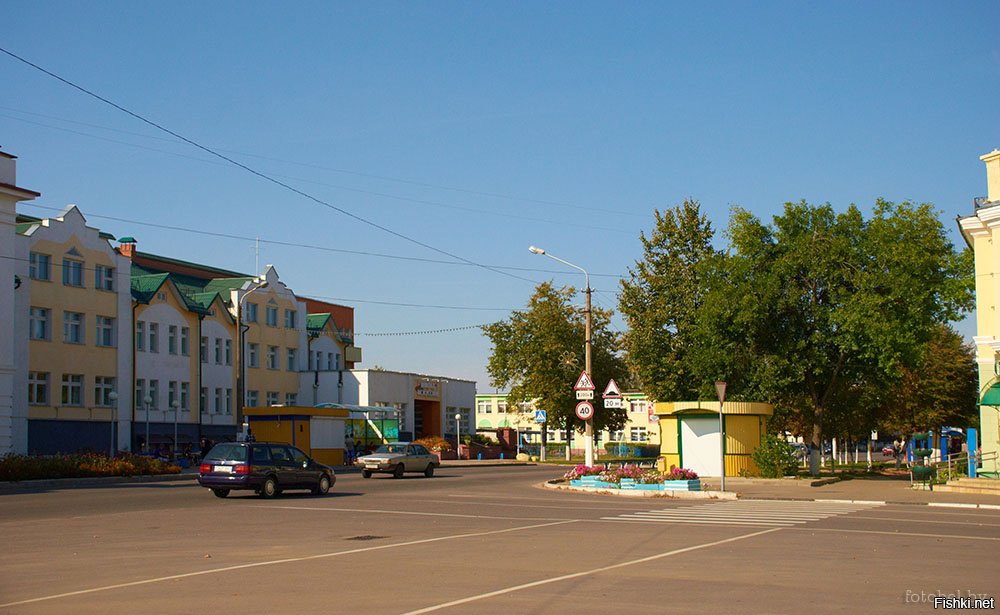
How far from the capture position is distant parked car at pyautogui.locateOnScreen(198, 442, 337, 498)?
28719mm

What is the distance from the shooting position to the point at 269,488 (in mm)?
29375

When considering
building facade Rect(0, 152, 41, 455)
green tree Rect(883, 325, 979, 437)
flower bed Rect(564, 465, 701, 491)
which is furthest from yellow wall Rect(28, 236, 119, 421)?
green tree Rect(883, 325, 979, 437)

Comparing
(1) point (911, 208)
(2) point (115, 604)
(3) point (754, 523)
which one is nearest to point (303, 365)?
(1) point (911, 208)

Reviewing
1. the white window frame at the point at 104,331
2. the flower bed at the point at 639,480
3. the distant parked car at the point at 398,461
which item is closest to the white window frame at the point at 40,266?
the white window frame at the point at 104,331

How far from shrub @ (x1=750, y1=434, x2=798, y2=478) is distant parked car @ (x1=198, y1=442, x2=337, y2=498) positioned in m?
16.4

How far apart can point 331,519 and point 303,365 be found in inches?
2170

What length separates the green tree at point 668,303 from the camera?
47.2m

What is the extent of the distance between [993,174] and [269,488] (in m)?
25.7

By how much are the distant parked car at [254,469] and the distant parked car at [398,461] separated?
500 inches

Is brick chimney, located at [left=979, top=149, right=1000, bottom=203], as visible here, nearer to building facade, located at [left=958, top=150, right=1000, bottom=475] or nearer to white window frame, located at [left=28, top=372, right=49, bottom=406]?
building facade, located at [left=958, top=150, right=1000, bottom=475]

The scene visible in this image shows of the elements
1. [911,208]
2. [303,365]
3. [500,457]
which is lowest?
[500,457]

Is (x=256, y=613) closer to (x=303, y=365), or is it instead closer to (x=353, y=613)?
(x=353, y=613)

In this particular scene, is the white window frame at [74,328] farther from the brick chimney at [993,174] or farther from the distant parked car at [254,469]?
the brick chimney at [993,174]

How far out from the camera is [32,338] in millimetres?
53281
